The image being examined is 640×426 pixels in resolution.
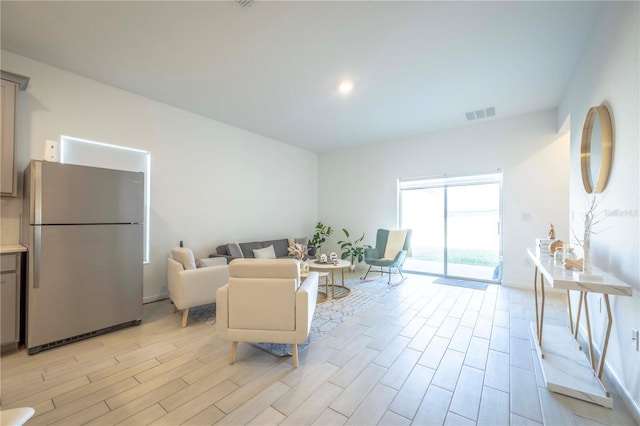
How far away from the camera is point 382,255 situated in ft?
17.9

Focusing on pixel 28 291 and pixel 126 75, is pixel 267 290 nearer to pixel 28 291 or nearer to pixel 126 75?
pixel 28 291

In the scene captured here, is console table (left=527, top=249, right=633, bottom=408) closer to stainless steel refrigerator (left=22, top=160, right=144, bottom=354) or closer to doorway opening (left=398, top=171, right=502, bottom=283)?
doorway opening (left=398, top=171, right=502, bottom=283)

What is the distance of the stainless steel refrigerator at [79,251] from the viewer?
2.37 metres

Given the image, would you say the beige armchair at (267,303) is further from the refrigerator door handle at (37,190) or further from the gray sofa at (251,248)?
the gray sofa at (251,248)

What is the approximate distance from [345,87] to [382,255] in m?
3.40

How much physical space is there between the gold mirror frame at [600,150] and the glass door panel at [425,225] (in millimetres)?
2927

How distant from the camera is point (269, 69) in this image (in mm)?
3053

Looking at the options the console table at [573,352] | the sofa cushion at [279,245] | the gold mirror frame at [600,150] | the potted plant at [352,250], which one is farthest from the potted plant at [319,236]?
the gold mirror frame at [600,150]

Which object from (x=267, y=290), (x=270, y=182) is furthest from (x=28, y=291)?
(x=270, y=182)

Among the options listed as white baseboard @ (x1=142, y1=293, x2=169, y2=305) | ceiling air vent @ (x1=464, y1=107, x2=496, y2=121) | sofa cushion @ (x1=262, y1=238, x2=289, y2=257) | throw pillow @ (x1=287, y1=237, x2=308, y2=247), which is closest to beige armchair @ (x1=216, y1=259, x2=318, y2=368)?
white baseboard @ (x1=142, y1=293, x2=169, y2=305)

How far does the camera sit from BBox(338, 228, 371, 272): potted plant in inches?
230

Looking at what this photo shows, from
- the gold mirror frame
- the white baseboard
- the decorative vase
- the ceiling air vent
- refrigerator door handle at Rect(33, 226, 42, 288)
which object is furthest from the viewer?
the ceiling air vent

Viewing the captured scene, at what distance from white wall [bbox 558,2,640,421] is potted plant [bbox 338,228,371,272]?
3849 mm

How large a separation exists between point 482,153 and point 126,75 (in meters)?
5.74
